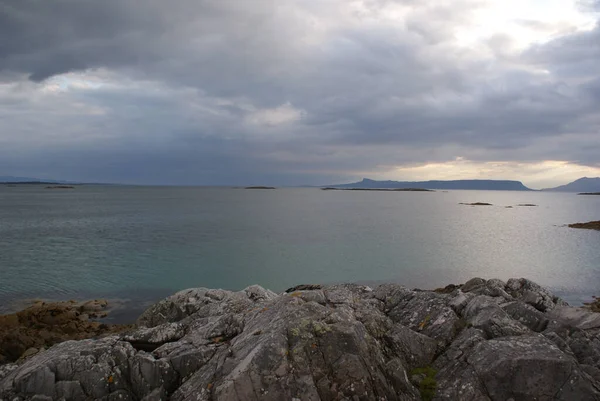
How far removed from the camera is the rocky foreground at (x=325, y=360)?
8781 mm

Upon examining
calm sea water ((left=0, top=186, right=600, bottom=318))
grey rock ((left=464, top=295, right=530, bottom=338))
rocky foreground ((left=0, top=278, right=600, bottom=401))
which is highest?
grey rock ((left=464, top=295, right=530, bottom=338))

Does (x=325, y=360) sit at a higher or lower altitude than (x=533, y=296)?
lower

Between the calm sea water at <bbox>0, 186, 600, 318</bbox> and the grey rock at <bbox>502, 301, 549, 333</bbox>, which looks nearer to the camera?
the grey rock at <bbox>502, 301, 549, 333</bbox>

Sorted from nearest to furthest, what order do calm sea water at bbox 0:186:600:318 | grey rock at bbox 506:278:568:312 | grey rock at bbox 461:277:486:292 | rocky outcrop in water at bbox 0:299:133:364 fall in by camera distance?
1. grey rock at bbox 506:278:568:312
2. grey rock at bbox 461:277:486:292
3. rocky outcrop in water at bbox 0:299:133:364
4. calm sea water at bbox 0:186:600:318

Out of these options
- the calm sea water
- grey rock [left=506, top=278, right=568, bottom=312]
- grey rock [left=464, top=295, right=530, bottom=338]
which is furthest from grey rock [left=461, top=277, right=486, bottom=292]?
the calm sea water

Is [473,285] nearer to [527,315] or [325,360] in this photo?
[527,315]

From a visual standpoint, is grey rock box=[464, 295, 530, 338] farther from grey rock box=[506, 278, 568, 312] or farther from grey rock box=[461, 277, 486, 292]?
grey rock box=[461, 277, 486, 292]

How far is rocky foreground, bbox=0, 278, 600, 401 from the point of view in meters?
8.78

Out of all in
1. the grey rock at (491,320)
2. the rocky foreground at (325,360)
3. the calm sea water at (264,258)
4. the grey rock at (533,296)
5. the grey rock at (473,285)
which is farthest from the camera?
the calm sea water at (264,258)

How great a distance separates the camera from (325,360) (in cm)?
911

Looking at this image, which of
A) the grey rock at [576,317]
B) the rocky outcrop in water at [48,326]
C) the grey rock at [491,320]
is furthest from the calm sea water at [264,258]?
→ the grey rock at [576,317]

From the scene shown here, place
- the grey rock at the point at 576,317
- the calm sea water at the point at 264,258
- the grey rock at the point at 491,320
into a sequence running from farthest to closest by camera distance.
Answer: the calm sea water at the point at 264,258
the grey rock at the point at 576,317
the grey rock at the point at 491,320

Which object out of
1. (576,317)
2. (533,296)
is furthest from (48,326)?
(576,317)

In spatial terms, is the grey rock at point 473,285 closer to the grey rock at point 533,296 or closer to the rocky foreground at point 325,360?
the grey rock at point 533,296
